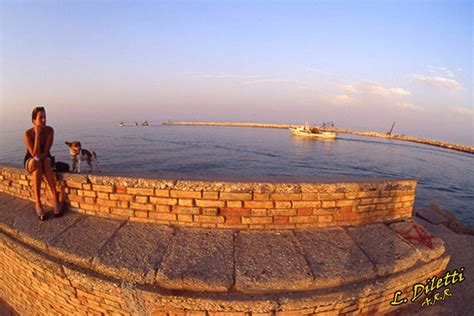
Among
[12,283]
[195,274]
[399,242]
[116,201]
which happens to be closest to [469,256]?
[399,242]

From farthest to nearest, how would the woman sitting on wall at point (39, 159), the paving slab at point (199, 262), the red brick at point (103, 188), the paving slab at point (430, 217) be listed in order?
1. the paving slab at point (430, 217)
2. the woman sitting on wall at point (39, 159)
3. the red brick at point (103, 188)
4. the paving slab at point (199, 262)

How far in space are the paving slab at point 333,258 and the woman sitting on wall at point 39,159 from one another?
11.9 ft

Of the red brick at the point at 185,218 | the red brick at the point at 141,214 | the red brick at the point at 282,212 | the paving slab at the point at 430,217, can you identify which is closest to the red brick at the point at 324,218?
the red brick at the point at 282,212

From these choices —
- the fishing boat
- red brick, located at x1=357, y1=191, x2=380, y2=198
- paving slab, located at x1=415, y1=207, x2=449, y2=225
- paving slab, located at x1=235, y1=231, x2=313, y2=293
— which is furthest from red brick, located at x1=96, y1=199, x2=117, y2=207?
the fishing boat

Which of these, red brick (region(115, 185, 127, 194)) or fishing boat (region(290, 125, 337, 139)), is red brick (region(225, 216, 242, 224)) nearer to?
red brick (region(115, 185, 127, 194))

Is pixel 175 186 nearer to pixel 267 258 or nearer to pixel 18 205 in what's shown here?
pixel 267 258

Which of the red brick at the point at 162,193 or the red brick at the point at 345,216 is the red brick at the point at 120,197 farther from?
the red brick at the point at 345,216

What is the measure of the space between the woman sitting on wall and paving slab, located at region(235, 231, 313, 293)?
2.85 m

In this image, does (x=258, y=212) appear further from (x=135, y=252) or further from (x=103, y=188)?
(x=103, y=188)

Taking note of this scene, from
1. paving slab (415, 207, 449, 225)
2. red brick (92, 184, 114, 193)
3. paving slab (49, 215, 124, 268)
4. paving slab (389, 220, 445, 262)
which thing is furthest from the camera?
paving slab (415, 207, 449, 225)

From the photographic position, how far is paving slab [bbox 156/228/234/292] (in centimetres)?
217

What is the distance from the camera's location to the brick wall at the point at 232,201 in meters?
2.74

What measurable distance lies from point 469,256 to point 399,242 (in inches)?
92.6

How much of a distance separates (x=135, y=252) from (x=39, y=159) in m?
2.16
